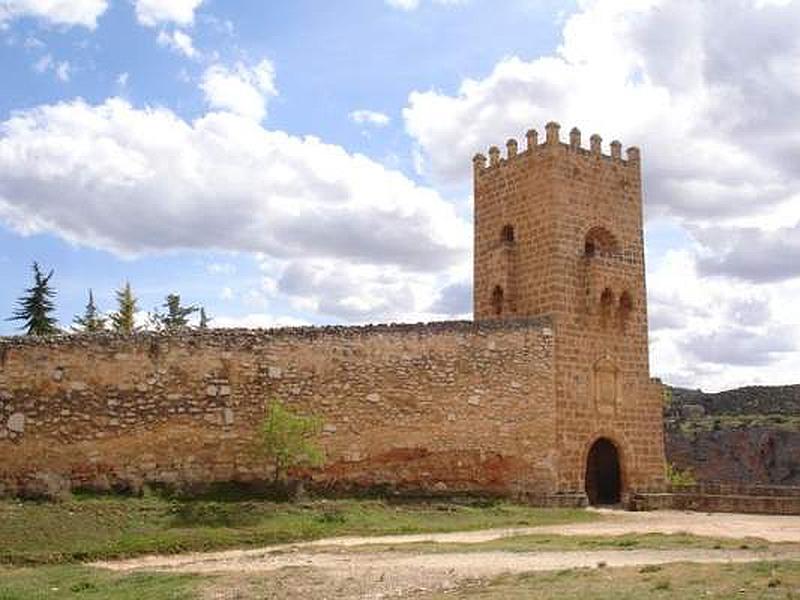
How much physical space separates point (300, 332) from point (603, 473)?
359 inches

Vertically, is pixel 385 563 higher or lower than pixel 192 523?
lower

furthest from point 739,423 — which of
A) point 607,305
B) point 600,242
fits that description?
point 607,305

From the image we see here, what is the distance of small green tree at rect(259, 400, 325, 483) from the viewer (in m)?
16.9

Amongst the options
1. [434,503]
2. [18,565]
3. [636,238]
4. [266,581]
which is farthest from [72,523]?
[636,238]

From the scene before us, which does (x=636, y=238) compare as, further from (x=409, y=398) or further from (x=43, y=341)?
(x=43, y=341)

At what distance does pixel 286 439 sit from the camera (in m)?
16.9

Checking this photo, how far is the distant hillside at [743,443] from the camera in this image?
37562 mm

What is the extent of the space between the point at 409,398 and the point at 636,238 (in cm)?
804

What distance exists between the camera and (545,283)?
870 inches

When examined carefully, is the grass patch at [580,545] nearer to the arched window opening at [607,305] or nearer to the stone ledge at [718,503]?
the stone ledge at [718,503]

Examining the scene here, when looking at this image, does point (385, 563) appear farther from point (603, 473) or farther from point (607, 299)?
point (603, 473)

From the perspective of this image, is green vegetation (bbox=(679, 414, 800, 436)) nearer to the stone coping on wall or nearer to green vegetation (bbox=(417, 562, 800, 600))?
the stone coping on wall

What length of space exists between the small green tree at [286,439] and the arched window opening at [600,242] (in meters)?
8.97

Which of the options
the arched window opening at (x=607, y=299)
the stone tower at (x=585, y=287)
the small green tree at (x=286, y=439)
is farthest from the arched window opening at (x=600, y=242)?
the small green tree at (x=286, y=439)
